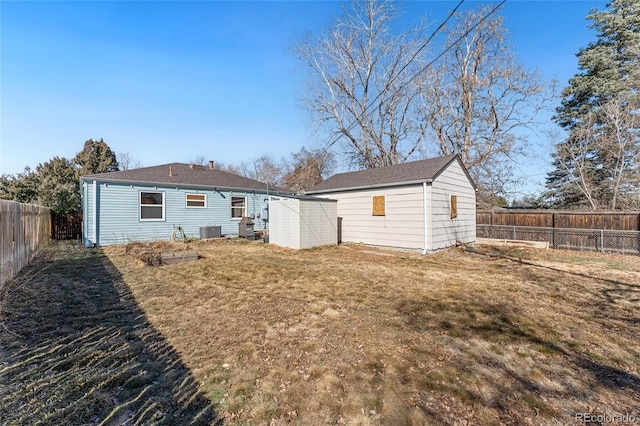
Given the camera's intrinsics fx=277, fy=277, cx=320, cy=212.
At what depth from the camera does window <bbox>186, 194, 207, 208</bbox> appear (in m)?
13.0

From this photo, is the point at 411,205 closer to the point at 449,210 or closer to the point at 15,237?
the point at 449,210

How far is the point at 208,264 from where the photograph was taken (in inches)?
290

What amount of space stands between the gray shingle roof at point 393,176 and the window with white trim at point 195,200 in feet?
17.6

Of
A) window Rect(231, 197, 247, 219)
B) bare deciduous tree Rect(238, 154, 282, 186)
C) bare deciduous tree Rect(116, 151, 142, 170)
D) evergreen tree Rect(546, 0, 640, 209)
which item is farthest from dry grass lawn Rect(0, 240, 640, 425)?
bare deciduous tree Rect(116, 151, 142, 170)

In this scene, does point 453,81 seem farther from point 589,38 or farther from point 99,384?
point 99,384

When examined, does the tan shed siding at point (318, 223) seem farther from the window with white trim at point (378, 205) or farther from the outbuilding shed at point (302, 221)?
the window with white trim at point (378, 205)

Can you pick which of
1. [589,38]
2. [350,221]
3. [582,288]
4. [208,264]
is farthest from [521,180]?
[208,264]

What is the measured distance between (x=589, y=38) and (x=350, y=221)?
736 inches

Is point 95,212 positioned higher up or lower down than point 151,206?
lower down

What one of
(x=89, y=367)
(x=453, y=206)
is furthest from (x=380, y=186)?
(x=89, y=367)

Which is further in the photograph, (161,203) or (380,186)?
(161,203)

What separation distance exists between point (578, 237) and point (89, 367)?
13.7 metres

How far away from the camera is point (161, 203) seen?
12.3 metres

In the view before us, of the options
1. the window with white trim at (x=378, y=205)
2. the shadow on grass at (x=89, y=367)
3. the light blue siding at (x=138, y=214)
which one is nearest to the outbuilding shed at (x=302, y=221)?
the window with white trim at (x=378, y=205)
